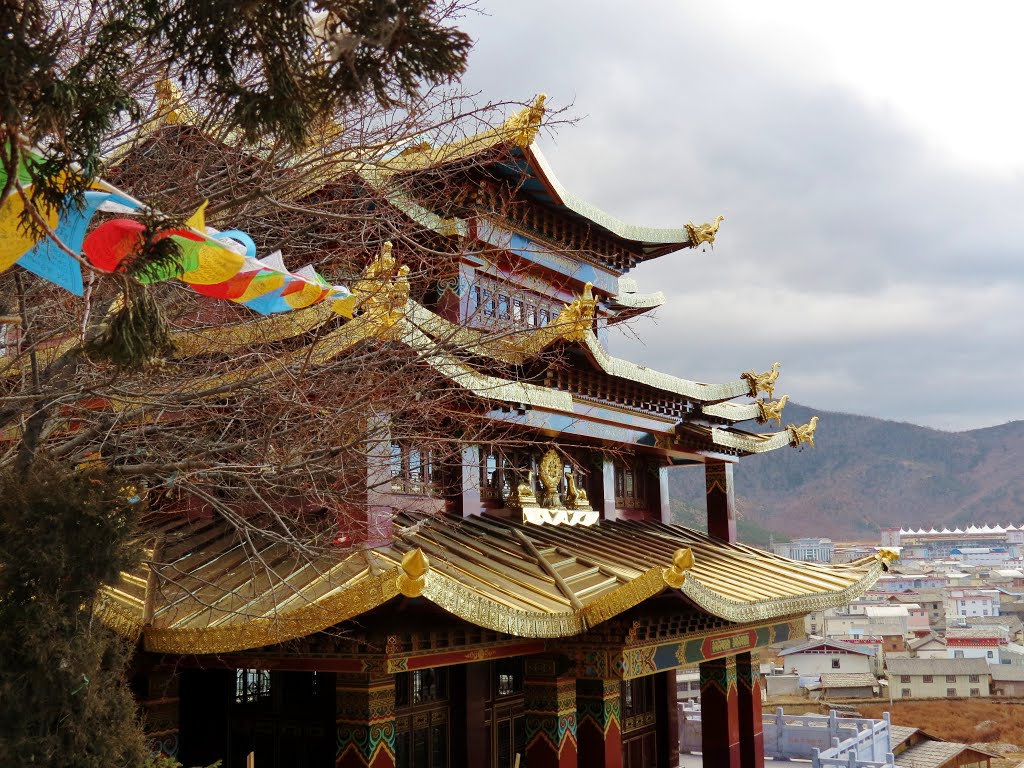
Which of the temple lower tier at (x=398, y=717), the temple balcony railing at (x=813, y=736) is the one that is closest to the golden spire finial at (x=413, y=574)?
the temple lower tier at (x=398, y=717)

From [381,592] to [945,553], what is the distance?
188 meters

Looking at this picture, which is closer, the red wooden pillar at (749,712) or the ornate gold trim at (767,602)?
the ornate gold trim at (767,602)

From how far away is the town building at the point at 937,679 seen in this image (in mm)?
54281

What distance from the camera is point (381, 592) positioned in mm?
7285

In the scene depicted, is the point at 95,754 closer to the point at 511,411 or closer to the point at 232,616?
the point at 232,616

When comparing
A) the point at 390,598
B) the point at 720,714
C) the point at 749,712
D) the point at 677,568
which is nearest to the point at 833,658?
the point at 749,712

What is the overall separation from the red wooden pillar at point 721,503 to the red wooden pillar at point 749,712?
234 centimetres

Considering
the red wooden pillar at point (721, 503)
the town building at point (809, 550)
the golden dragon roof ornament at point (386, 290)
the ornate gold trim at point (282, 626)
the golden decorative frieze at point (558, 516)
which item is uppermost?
the town building at point (809, 550)

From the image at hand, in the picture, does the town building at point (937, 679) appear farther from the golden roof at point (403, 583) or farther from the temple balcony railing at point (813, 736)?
the golden roof at point (403, 583)

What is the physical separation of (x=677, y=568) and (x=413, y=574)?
9.23 feet

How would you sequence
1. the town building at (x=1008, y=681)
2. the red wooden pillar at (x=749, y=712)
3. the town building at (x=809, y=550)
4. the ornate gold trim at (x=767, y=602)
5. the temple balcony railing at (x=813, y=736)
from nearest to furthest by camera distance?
1. the ornate gold trim at (x=767, y=602)
2. the red wooden pillar at (x=749, y=712)
3. the temple balcony railing at (x=813, y=736)
4. the town building at (x=1008, y=681)
5. the town building at (x=809, y=550)

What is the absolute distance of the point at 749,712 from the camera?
48.9ft

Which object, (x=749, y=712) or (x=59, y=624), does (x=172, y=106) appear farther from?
(x=749, y=712)

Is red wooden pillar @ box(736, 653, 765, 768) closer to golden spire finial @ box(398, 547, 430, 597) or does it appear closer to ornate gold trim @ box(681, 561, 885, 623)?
ornate gold trim @ box(681, 561, 885, 623)
